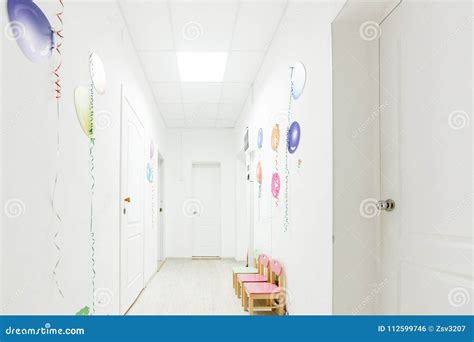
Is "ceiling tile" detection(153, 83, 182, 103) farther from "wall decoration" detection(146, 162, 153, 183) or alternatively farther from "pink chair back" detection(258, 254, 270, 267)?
"pink chair back" detection(258, 254, 270, 267)

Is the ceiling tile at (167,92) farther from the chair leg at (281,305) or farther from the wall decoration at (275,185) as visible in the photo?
the chair leg at (281,305)

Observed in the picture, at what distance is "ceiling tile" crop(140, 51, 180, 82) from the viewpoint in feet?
14.8

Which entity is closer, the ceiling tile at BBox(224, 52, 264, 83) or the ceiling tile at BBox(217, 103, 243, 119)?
the ceiling tile at BBox(224, 52, 264, 83)

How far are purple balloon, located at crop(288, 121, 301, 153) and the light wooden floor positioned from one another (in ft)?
5.48

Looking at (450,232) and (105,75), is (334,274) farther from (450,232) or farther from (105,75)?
(105,75)

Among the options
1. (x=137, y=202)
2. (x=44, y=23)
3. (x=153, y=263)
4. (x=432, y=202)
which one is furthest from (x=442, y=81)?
(x=153, y=263)

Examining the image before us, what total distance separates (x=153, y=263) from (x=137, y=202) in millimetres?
1892

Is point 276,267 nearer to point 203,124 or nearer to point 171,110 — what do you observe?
point 171,110

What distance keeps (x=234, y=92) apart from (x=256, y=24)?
2248 mm

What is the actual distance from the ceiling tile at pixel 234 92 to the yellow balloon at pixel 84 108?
3.23 metres

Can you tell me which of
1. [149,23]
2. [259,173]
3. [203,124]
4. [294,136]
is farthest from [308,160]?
[203,124]

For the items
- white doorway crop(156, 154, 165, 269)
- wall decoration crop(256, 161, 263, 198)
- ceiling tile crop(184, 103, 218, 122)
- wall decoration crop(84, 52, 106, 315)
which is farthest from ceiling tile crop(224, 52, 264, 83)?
white doorway crop(156, 154, 165, 269)

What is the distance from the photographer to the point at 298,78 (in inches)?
124
